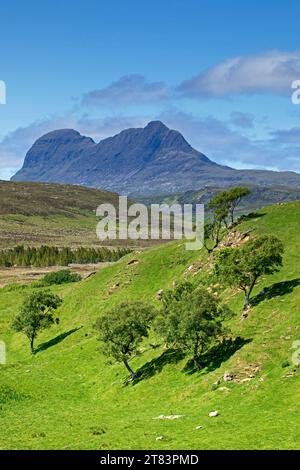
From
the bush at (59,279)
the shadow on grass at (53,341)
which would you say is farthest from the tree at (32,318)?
the bush at (59,279)

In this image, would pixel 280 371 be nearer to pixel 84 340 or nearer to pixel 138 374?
pixel 138 374

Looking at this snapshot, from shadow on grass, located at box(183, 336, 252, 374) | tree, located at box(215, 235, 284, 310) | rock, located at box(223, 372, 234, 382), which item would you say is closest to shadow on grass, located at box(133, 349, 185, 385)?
shadow on grass, located at box(183, 336, 252, 374)

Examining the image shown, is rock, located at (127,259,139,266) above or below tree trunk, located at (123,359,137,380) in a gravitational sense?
above

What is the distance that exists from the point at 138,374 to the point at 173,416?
714 inches

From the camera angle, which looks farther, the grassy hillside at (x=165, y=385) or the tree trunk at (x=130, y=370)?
the tree trunk at (x=130, y=370)

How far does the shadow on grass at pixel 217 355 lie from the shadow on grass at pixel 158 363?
3.02m

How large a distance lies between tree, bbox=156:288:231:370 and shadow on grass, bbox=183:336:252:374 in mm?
682

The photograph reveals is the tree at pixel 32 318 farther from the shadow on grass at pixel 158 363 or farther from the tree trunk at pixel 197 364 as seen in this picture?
the tree trunk at pixel 197 364

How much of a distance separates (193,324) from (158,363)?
32.6 feet

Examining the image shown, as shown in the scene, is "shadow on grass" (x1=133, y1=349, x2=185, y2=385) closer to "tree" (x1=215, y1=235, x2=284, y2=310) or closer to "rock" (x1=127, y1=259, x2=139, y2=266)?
"tree" (x1=215, y1=235, x2=284, y2=310)

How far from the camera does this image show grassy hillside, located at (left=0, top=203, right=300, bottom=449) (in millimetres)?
36125

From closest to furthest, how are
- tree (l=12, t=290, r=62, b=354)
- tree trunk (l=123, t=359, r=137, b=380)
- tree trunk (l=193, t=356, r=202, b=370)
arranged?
tree trunk (l=193, t=356, r=202, b=370) → tree trunk (l=123, t=359, r=137, b=380) → tree (l=12, t=290, r=62, b=354)

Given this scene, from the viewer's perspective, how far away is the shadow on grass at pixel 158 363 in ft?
189
